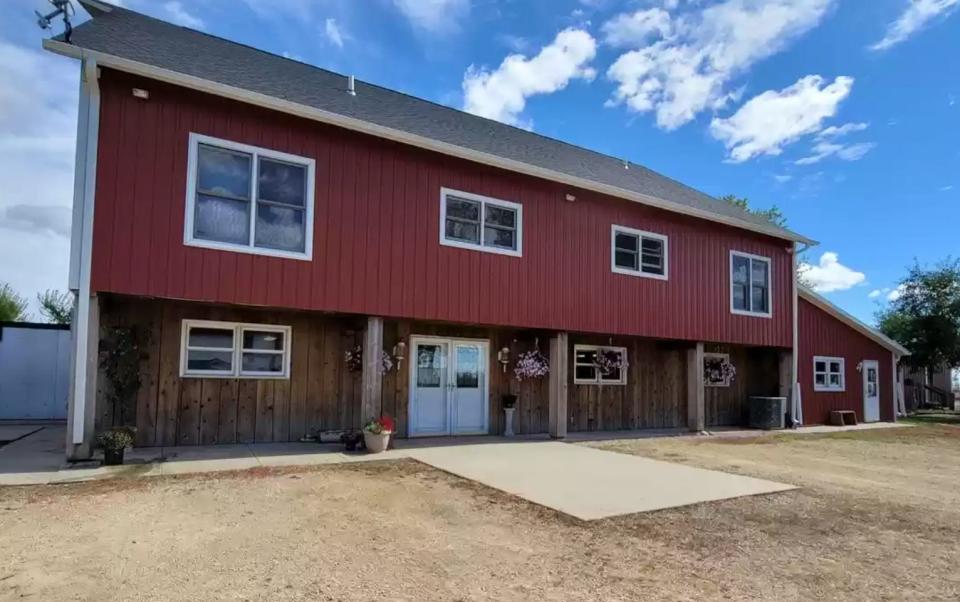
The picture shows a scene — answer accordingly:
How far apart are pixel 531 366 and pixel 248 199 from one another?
6.23 meters

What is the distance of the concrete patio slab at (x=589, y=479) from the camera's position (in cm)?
620

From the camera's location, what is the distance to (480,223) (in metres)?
10.7

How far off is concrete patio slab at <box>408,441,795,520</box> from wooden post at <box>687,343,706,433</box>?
4795 millimetres

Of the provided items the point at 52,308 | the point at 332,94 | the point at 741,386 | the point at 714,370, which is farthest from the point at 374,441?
the point at 52,308

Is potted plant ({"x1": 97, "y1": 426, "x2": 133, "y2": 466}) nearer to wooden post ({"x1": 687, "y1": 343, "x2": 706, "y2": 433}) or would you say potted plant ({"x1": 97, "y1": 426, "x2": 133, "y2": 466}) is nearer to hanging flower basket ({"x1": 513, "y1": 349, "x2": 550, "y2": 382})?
hanging flower basket ({"x1": 513, "y1": 349, "x2": 550, "y2": 382})

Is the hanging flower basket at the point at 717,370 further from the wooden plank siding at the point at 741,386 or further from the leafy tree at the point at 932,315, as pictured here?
the leafy tree at the point at 932,315

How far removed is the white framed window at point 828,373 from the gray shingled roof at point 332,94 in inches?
158

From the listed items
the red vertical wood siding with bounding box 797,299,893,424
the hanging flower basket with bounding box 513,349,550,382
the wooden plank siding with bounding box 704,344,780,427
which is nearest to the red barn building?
the hanging flower basket with bounding box 513,349,550,382

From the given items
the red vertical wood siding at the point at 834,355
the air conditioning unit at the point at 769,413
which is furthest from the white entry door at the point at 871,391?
the air conditioning unit at the point at 769,413

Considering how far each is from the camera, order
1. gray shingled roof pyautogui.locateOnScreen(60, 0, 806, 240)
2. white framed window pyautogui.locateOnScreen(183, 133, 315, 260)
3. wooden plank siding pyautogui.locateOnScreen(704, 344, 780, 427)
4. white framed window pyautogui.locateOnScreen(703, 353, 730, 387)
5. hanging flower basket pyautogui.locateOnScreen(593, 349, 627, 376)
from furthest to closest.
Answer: wooden plank siding pyautogui.locateOnScreen(704, 344, 780, 427), white framed window pyautogui.locateOnScreen(703, 353, 730, 387), hanging flower basket pyautogui.locateOnScreen(593, 349, 627, 376), gray shingled roof pyautogui.locateOnScreen(60, 0, 806, 240), white framed window pyautogui.locateOnScreen(183, 133, 315, 260)

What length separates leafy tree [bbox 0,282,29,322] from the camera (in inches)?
914

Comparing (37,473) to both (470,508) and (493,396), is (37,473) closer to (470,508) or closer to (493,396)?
(470,508)

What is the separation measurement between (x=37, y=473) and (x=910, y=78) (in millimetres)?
19542

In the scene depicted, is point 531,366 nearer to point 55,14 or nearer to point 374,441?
point 374,441
